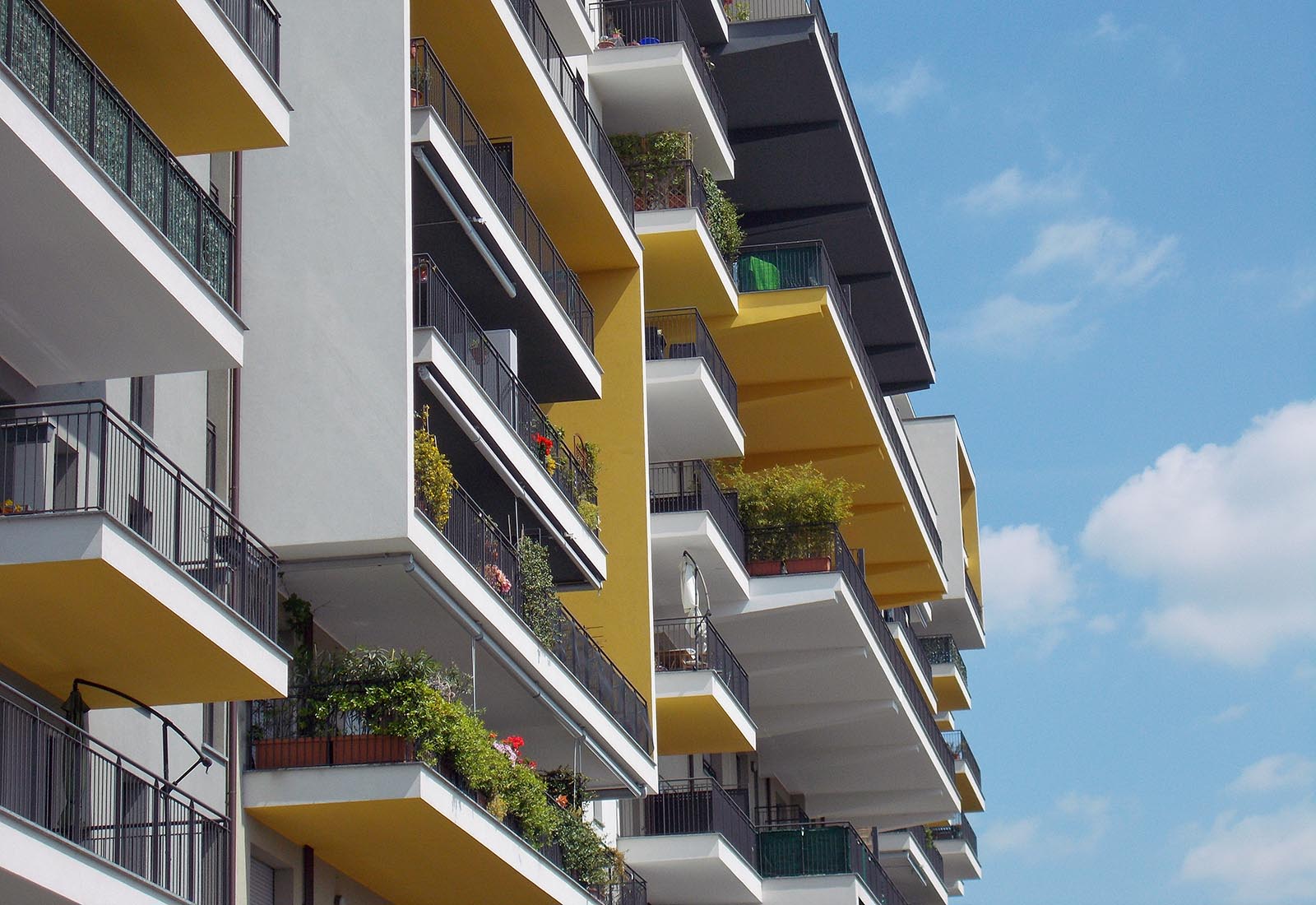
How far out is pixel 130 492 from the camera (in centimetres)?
1758

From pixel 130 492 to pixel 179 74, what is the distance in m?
3.20

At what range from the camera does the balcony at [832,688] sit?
35.0 metres

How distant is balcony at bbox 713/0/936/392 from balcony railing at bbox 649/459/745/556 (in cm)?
640

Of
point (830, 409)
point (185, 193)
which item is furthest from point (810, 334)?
point (185, 193)

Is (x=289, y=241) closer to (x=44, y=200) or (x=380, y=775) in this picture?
(x=380, y=775)

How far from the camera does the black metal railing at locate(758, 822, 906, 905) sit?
36.4 metres

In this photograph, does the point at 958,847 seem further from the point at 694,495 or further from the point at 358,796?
the point at 358,796

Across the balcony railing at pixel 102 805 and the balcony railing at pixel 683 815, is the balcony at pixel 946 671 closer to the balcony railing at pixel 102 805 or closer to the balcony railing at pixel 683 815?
the balcony railing at pixel 683 815

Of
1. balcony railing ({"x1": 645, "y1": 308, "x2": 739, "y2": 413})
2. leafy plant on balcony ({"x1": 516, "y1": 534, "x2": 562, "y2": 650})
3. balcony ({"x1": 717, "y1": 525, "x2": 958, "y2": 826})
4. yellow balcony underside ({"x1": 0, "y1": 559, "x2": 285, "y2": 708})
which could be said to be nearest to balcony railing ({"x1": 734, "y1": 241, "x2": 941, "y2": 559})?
balcony railing ({"x1": 645, "y1": 308, "x2": 739, "y2": 413})

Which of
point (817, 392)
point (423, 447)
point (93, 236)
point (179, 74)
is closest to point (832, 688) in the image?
point (817, 392)

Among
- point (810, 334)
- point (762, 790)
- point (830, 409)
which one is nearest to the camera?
point (810, 334)

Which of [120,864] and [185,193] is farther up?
[185,193]

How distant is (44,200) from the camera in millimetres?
14953

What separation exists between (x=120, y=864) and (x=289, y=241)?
732 centimetres
